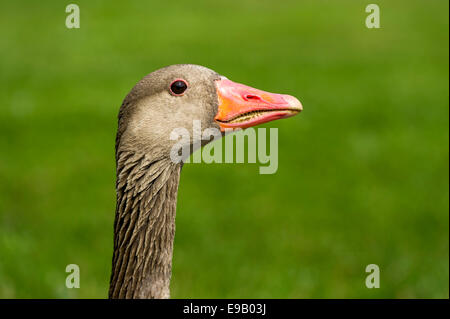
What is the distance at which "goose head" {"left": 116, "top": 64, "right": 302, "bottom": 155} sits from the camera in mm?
2645

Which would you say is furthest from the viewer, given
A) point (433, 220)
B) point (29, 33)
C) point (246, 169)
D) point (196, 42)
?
point (29, 33)

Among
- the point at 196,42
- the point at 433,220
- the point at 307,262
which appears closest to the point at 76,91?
the point at 196,42

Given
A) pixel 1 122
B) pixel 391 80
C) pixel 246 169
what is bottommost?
pixel 246 169

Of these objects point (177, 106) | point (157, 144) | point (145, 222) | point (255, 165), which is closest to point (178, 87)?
point (177, 106)

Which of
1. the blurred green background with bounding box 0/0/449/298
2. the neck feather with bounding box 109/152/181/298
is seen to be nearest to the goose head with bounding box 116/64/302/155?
the neck feather with bounding box 109/152/181/298

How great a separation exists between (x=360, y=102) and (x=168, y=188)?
20.8 ft

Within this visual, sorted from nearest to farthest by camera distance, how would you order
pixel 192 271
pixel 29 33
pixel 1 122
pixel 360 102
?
pixel 192 271, pixel 1 122, pixel 360 102, pixel 29 33

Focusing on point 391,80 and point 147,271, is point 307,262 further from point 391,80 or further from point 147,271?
point 391,80

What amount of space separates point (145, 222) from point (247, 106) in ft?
2.40

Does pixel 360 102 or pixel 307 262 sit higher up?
pixel 360 102

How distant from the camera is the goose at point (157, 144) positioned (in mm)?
2646

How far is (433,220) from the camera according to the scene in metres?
5.77
